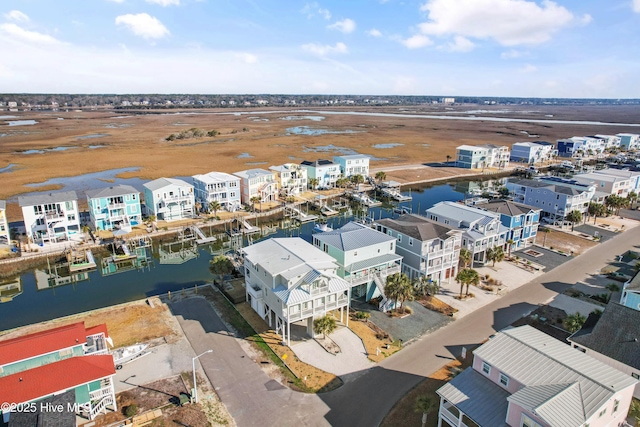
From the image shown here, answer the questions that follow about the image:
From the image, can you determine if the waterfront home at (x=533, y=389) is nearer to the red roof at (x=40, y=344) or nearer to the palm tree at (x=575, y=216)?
the red roof at (x=40, y=344)

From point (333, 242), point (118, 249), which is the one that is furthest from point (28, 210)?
point (333, 242)

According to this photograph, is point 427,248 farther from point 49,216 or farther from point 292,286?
point 49,216

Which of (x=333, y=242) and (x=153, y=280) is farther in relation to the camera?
(x=153, y=280)

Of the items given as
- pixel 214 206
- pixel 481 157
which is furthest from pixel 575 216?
pixel 214 206

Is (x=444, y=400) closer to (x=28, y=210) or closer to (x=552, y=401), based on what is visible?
(x=552, y=401)

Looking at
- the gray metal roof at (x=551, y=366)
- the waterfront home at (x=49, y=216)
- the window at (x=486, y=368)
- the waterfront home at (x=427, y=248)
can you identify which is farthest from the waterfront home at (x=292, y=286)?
the waterfront home at (x=49, y=216)
